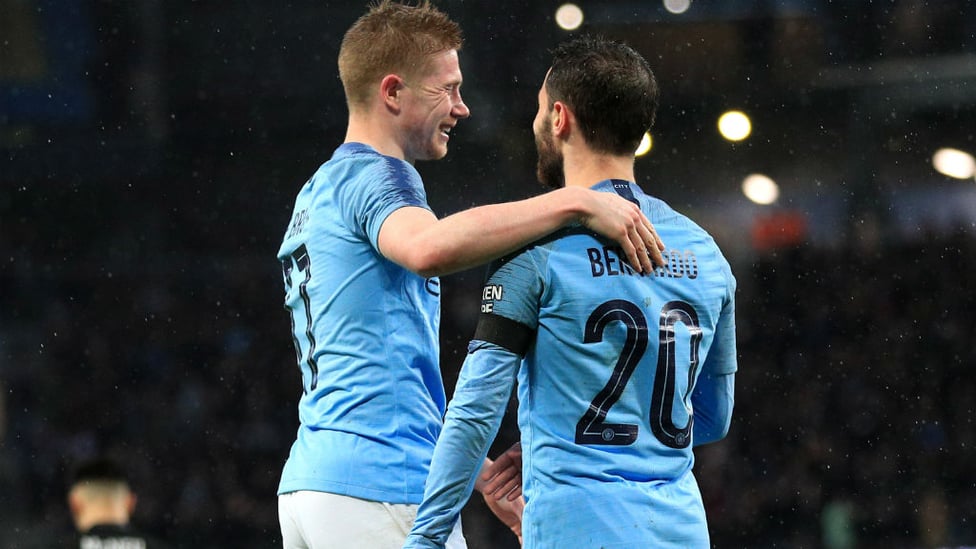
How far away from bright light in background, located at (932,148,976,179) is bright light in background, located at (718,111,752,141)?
208 centimetres

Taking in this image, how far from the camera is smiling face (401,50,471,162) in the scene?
266 cm

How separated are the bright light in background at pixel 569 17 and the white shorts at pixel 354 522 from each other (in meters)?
11.1

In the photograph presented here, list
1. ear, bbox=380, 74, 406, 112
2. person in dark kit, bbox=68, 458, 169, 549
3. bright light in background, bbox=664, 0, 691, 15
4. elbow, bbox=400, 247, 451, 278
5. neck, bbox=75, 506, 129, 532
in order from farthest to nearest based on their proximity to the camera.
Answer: bright light in background, bbox=664, 0, 691, 15
neck, bbox=75, 506, 129, 532
person in dark kit, bbox=68, 458, 169, 549
ear, bbox=380, 74, 406, 112
elbow, bbox=400, 247, 451, 278

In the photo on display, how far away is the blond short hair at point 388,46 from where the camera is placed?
8.73 feet

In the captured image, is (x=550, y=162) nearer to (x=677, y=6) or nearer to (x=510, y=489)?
(x=510, y=489)

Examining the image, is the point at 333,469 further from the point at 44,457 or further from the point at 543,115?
the point at 44,457

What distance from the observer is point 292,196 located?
13.2 m

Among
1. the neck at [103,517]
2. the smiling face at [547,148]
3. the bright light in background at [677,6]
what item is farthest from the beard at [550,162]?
the bright light in background at [677,6]

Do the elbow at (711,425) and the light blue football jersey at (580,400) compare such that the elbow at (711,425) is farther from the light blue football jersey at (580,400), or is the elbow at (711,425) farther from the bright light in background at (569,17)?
the bright light in background at (569,17)

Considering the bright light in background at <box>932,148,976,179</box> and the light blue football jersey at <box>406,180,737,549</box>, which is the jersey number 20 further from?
the bright light in background at <box>932,148,976,179</box>

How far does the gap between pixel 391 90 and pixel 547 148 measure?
586 mm

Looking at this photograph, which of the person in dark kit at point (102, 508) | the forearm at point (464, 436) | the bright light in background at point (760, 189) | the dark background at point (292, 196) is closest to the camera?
the forearm at point (464, 436)

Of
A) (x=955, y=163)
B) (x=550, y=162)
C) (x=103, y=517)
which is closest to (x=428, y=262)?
(x=550, y=162)

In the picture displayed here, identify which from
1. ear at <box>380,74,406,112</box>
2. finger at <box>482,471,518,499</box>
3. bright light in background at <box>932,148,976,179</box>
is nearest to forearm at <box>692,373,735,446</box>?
finger at <box>482,471,518,499</box>
